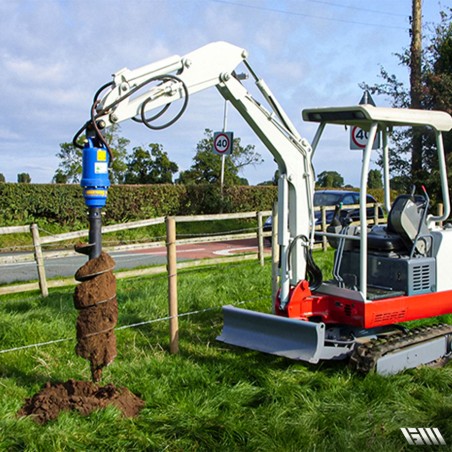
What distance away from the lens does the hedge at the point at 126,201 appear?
67.2ft

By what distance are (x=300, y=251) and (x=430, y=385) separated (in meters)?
1.82

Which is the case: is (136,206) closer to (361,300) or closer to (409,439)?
(361,300)

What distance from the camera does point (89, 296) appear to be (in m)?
5.12

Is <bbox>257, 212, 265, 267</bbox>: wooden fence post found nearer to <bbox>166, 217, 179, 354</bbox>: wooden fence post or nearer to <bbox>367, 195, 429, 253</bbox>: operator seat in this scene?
<bbox>166, 217, 179, 354</bbox>: wooden fence post

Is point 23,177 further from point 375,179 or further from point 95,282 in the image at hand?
point 95,282

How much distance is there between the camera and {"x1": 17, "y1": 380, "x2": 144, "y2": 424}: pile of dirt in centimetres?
504

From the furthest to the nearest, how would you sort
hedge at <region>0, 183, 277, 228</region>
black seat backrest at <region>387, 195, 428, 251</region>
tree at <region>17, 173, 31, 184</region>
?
tree at <region>17, 173, 31, 184</region>, hedge at <region>0, 183, 277, 228</region>, black seat backrest at <region>387, 195, 428, 251</region>

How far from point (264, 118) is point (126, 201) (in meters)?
16.6

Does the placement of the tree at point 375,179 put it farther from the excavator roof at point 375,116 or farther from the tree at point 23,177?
the excavator roof at point 375,116

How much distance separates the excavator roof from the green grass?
8.18 ft

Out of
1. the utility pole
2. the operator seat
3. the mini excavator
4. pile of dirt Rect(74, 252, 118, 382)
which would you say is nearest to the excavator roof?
the mini excavator

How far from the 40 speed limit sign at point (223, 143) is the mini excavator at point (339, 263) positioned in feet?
33.2

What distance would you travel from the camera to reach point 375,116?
6160mm

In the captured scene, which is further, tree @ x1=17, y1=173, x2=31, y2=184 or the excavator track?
tree @ x1=17, y1=173, x2=31, y2=184
